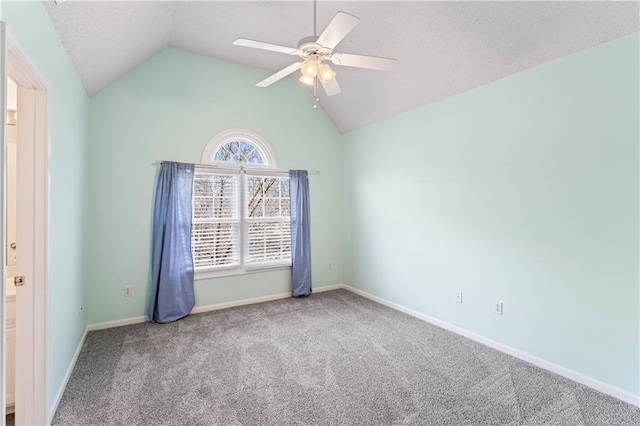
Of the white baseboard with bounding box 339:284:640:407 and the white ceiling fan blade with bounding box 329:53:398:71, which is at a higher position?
the white ceiling fan blade with bounding box 329:53:398:71

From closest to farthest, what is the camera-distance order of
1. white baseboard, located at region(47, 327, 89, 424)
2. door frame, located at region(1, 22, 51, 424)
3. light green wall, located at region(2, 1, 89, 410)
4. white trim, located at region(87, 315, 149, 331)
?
light green wall, located at region(2, 1, 89, 410), door frame, located at region(1, 22, 51, 424), white baseboard, located at region(47, 327, 89, 424), white trim, located at region(87, 315, 149, 331)

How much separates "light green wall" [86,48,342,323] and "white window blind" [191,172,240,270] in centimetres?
27

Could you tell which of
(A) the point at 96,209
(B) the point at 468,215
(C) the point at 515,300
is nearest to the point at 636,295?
(C) the point at 515,300

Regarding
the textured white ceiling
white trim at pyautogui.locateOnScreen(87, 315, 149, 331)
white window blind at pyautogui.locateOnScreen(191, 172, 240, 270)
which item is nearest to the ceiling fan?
the textured white ceiling

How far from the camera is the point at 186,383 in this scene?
2.36 meters

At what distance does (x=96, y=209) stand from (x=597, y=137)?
15.5ft

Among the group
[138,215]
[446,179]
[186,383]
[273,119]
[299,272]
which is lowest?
[186,383]

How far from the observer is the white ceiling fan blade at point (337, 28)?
1700 millimetres

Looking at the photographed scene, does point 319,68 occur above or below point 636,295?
above

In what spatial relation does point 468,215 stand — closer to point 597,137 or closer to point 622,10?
point 597,137

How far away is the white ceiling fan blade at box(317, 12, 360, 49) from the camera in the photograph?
1700mm

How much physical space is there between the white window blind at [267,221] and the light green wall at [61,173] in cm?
191

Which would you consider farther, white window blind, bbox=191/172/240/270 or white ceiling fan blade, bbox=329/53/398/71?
white window blind, bbox=191/172/240/270

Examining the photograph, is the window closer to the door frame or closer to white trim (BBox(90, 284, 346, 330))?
white trim (BBox(90, 284, 346, 330))
